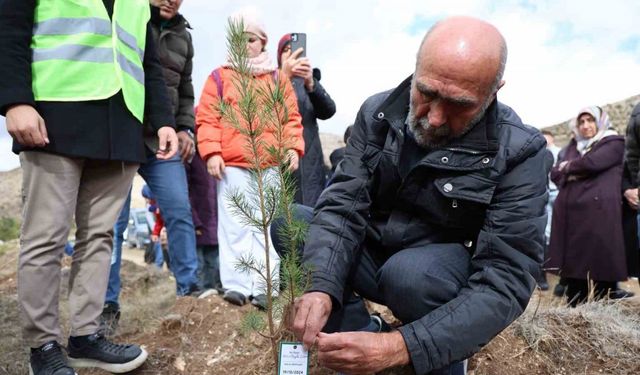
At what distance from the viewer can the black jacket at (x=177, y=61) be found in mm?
3193

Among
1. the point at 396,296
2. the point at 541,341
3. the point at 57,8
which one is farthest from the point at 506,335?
the point at 57,8

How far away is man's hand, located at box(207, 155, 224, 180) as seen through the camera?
315 cm

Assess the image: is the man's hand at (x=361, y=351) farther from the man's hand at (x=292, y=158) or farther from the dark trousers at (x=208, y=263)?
the dark trousers at (x=208, y=263)

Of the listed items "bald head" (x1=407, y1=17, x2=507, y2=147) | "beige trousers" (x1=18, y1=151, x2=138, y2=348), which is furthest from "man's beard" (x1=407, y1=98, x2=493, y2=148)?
"beige trousers" (x1=18, y1=151, x2=138, y2=348)

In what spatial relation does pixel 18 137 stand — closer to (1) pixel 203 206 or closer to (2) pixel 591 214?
(1) pixel 203 206

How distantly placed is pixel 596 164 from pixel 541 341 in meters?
2.41

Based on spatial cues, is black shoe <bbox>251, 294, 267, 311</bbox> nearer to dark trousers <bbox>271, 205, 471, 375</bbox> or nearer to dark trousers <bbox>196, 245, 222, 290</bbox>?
dark trousers <bbox>271, 205, 471, 375</bbox>

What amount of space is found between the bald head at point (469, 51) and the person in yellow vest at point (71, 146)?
4.11 ft

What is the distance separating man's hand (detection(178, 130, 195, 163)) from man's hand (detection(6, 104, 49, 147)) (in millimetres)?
1198

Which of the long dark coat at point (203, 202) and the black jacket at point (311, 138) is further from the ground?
the black jacket at point (311, 138)

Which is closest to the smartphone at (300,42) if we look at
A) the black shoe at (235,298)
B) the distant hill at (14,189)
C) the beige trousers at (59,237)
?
the black shoe at (235,298)

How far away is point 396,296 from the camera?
1.81 meters

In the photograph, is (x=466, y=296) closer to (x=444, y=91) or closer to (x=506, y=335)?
(x=444, y=91)

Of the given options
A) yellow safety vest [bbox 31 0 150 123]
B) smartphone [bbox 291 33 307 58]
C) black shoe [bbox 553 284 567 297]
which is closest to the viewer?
yellow safety vest [bbox 31 0 150 123]
